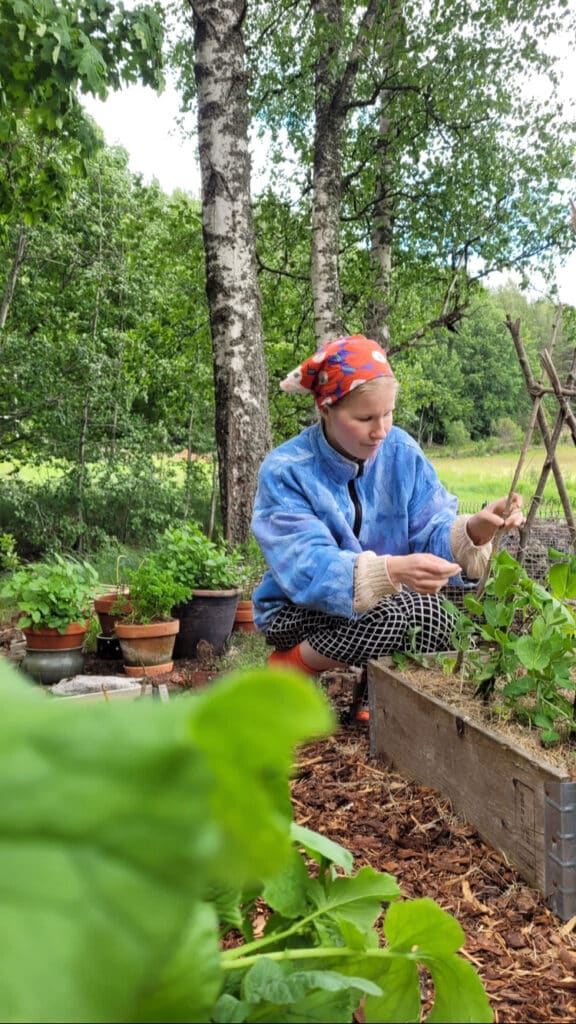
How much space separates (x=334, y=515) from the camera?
111 inches

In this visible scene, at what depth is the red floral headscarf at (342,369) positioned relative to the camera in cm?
266

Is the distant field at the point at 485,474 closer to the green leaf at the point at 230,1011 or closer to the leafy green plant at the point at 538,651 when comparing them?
the leafy green plant at the point at 538,651

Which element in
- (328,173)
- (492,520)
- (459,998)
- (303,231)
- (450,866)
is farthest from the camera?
(303,231)

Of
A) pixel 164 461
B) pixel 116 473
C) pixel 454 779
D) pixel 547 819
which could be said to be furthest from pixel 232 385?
pixel 164 461

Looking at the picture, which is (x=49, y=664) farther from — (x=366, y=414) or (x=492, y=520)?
(x=492, y=520)

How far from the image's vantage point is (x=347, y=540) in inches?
113

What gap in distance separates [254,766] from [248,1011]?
Answer: 0.37 m

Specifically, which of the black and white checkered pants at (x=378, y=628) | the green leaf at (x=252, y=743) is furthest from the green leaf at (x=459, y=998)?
the black and white checkered pants at (x=378, y=628)

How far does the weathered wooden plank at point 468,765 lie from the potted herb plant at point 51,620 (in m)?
2.49

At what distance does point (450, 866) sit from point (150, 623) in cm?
304

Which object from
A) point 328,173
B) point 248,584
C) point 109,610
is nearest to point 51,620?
point 109,610

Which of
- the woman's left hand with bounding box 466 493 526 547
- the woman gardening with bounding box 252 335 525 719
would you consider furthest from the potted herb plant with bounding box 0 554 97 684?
the woman's left hand with bounding box 466 493 526 547

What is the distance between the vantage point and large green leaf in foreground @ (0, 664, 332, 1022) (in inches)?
7.2

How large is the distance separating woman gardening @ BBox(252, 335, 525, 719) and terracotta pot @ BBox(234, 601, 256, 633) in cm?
245
